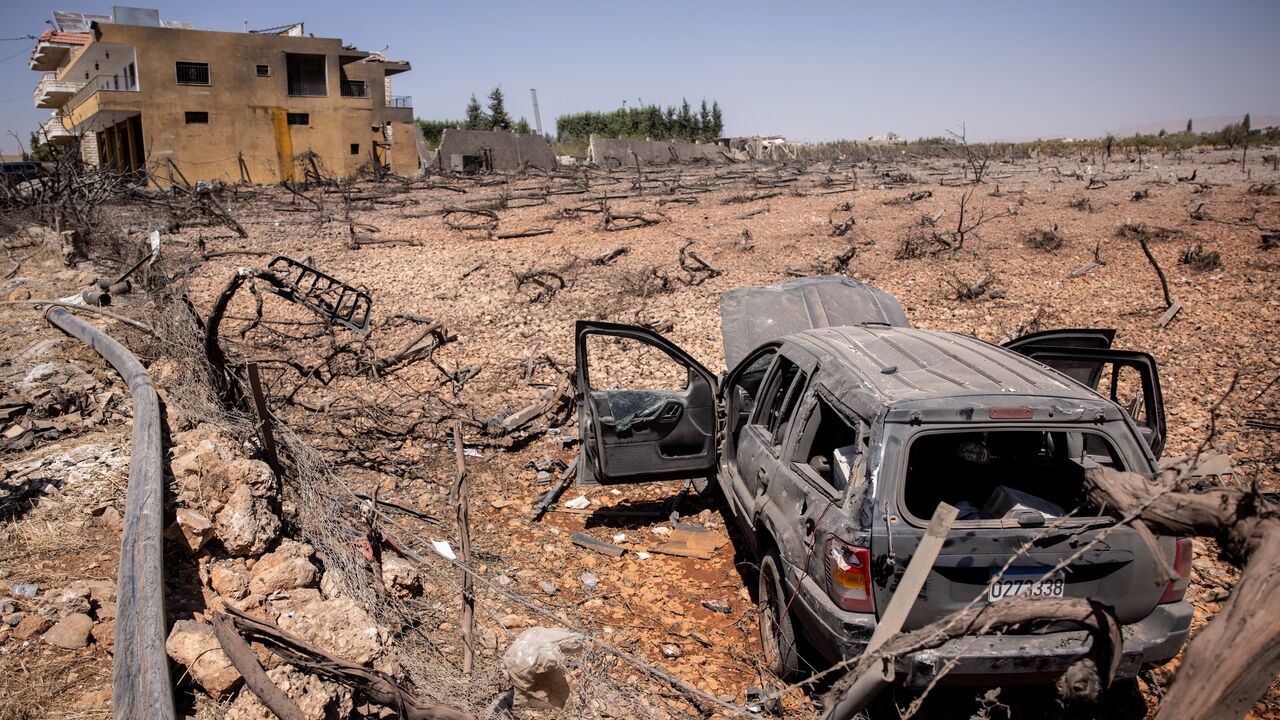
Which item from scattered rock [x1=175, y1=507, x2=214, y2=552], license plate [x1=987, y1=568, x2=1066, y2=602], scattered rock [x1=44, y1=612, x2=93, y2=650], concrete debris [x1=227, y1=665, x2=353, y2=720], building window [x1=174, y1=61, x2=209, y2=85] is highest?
building window [x1=174, y1=61, x2=209, y2=85]

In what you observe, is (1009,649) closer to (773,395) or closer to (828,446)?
(828,446)

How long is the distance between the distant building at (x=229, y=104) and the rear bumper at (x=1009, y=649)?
116 ft

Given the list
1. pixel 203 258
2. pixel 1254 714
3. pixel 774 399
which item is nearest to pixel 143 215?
pixel 203 258

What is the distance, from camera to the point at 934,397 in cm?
336

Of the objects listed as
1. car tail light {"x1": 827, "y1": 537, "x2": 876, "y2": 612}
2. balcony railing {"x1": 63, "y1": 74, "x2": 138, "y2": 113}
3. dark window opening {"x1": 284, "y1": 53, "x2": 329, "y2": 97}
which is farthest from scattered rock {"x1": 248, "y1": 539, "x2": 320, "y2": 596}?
dark window opening {"x1": 284, "y1": 53, "x2": 329, "y2": 97}

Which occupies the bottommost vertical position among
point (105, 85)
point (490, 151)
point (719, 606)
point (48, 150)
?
point (719, 606)

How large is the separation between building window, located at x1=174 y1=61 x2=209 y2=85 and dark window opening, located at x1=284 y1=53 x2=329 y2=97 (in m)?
4.11

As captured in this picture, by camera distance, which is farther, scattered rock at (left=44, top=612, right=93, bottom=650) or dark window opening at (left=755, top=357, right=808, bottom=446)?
dark window opening at (left=755, top=357, right=808, bottom=446)

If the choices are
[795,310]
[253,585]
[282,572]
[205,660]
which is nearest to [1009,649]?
[205,660]

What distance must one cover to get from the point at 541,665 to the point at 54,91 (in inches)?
2250

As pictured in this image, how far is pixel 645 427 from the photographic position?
228 inches

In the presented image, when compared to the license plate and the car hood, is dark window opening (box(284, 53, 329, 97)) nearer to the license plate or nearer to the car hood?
the car hood

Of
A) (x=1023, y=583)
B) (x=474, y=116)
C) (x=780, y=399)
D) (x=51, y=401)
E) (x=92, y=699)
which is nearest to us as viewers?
(x=92, y=699)

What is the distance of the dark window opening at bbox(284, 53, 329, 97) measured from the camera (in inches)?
1583
